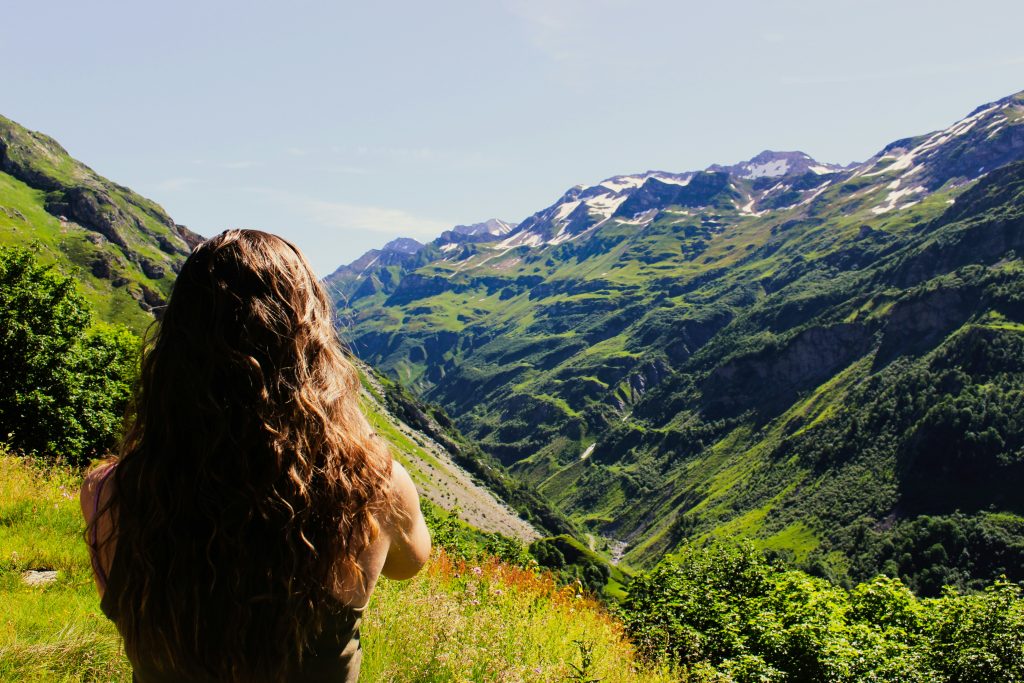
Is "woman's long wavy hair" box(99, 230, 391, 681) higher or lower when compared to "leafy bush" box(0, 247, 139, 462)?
higher

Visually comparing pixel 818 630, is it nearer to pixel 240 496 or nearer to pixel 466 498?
pixel 240 496

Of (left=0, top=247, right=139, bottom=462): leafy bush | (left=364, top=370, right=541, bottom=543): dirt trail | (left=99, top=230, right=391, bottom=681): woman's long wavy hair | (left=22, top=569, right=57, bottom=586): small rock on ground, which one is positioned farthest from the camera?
(left=364, top=370, right=541, bottom=543): dirt trail

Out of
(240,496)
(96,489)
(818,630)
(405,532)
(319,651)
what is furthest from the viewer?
(818,630)

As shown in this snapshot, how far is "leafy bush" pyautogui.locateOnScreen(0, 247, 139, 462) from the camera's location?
3075cm

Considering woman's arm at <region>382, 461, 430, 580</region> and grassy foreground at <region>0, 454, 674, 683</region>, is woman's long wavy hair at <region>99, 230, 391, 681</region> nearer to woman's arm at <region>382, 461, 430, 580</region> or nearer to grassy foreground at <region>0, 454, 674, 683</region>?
woman's arm at <region>382, 461, 430, 580</region>

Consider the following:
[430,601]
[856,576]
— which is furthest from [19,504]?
[856,576]

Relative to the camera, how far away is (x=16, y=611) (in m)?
5.74

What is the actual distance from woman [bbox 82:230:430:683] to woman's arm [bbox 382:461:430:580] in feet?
0.09

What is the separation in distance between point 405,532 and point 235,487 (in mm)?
970

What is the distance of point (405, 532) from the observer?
3.34 metres

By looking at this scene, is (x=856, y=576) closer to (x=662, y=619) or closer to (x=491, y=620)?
(x=662, y=619)

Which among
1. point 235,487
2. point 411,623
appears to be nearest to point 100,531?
point 235,487

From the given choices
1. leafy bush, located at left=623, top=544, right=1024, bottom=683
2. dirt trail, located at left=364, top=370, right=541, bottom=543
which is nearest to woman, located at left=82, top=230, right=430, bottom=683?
leafy bush, located at left=623, top=544, right=1024, bottom=683

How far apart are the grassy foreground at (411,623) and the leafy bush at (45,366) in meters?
25.3
